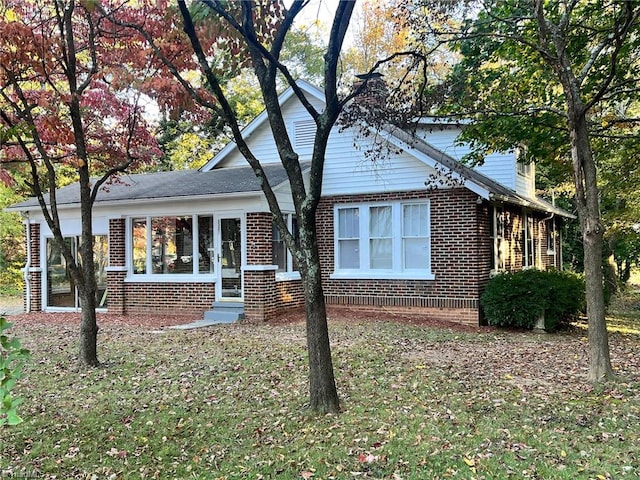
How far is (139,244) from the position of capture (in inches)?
563

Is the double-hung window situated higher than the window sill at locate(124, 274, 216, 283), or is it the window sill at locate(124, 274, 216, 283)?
the double-hung window

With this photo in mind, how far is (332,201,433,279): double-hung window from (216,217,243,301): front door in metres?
2.65

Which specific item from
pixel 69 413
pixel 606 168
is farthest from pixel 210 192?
pixel 606 168

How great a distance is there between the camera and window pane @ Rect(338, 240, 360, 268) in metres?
14.1

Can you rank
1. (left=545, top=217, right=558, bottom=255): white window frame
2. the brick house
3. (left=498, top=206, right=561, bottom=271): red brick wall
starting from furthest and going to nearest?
(left=545, top=217, right=558, bottom=255): white window frame, (left=498, top=206, right=561, bottom=271): red brick wall, the brick house

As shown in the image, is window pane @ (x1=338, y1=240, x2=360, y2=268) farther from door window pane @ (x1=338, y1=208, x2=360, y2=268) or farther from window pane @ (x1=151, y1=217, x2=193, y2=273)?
window pane @ (x1=151, y1=217, x2=193, y2=273)

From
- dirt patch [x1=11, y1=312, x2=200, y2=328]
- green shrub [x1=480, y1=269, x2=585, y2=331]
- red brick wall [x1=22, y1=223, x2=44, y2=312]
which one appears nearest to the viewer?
green shrub [x1=480, y1=269, x2=585, y2=331]

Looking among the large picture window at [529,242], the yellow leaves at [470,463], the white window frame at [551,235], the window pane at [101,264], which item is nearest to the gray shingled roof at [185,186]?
the window pane at [101,264]

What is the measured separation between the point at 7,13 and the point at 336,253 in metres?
8.92

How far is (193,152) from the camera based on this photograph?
93.2 ft

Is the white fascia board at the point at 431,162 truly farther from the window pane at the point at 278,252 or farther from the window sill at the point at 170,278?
the window sill at the point at 170,278

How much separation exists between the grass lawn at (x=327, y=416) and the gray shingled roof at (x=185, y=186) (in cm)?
479

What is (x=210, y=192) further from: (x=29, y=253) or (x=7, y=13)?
(x=29, y=253)

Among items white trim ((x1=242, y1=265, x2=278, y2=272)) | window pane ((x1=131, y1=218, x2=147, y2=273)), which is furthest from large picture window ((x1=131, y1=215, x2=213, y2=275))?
white trim ((x1=242, y1=265, x2=278, y2=272))
